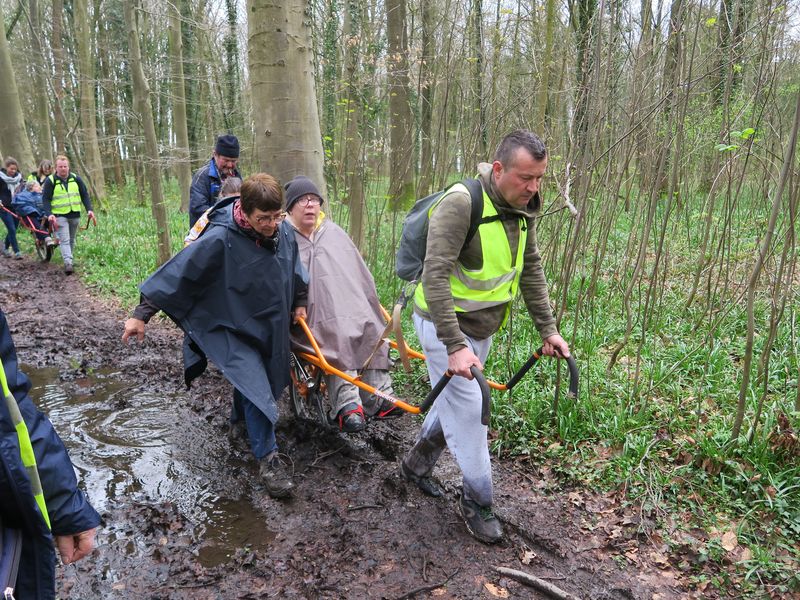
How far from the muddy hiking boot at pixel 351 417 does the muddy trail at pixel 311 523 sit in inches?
12.7

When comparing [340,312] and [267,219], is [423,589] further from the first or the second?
[267,219]

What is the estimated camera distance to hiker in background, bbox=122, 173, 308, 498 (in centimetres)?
360

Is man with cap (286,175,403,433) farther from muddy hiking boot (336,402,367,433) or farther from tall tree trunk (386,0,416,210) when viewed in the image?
tall tree trunk (386,0,416,210)

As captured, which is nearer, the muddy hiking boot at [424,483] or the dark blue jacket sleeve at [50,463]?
the dark blue jacket sleeve at [50,463]

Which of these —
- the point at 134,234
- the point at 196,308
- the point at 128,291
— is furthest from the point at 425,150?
the point at 134,234

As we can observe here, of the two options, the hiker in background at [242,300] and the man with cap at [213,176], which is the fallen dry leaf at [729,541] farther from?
the man with cap at [213,176]

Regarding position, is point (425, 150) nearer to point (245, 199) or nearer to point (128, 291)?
point (245, 199)

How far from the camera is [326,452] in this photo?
439 centimetres

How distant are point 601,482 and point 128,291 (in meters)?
7.97

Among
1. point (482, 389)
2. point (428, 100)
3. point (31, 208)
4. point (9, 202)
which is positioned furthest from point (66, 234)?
point (482, 389)

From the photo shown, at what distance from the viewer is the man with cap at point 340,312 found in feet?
13.8

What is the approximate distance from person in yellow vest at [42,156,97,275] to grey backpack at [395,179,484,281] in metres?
9.52

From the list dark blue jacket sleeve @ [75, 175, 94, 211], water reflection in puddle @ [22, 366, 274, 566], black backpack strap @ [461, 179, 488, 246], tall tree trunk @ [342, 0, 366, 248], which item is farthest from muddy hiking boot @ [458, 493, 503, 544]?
dark blue jacket sleeve @ [75, 175, 94, 211]

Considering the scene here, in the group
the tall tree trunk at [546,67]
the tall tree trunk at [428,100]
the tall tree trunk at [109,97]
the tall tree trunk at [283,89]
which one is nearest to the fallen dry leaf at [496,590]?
the tall tree trunk at [283,89]
